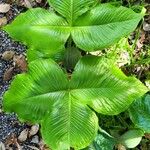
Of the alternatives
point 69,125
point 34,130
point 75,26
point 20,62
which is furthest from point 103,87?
point 20,62

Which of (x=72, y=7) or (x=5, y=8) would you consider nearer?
(x=72, y=7)

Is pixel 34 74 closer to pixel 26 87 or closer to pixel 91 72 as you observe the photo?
pixel 26 87

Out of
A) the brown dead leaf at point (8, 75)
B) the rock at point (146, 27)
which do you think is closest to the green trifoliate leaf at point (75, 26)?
the brown dead leaf at point (8, 75)

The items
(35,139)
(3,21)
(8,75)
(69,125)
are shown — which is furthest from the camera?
(3,21)

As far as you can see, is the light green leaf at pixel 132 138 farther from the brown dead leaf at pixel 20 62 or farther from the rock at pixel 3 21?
the rock at pixel 3 21

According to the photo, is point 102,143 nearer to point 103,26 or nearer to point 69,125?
point 69,125

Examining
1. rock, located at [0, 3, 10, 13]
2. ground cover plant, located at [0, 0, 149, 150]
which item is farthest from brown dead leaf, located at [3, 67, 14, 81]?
ground cover plant, located at [0, 0, 149, 150]

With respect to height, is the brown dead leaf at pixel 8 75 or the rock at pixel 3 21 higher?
the rock at pixel 3 21

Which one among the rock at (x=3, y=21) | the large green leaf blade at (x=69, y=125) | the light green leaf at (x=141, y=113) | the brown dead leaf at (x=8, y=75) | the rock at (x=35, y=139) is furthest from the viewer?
the rock at (x=3, y=21)
